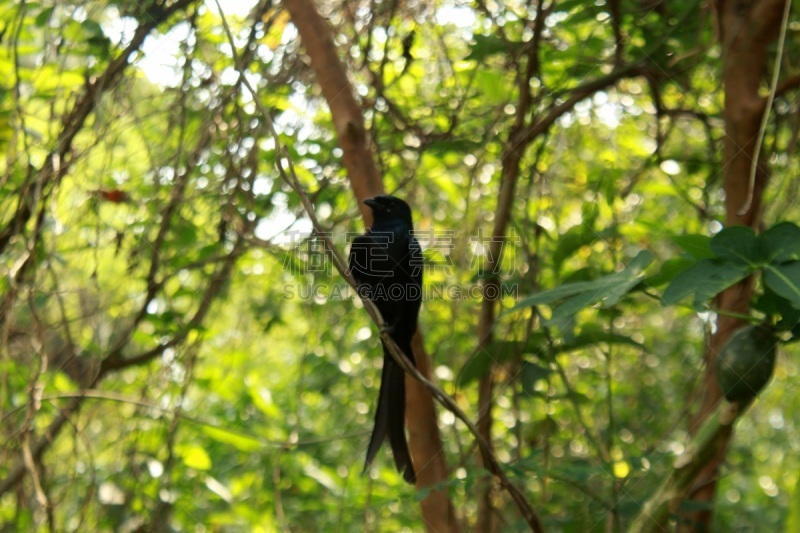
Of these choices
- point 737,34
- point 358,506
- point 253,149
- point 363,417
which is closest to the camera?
point 737,34

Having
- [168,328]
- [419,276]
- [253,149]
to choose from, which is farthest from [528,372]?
[168,328]

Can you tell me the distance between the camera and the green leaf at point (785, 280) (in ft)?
4.36

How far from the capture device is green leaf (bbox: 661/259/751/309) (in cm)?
141

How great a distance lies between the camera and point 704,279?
144 cm

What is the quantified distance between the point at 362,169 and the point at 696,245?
96cm

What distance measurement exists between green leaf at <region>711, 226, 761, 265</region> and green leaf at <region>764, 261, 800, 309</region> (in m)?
0.04

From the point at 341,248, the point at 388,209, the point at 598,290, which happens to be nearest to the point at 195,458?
the point at 341,248

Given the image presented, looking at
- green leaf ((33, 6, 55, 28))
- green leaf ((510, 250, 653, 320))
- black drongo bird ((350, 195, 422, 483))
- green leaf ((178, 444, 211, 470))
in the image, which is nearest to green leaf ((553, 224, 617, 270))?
black drongo bird ((350, 195, 422, 483))

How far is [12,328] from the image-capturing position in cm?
276

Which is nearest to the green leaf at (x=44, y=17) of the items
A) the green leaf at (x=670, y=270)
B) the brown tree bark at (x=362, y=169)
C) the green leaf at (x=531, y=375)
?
the brown tree bark at (x=362, y=169)

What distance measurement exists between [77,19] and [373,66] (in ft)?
3.61

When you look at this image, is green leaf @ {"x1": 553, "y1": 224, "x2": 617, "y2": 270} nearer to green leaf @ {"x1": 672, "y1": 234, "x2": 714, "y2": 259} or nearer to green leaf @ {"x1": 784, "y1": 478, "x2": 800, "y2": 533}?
green leaf @ {"x1": 672, "y1": 234, "x2": 714, "y2": 259}

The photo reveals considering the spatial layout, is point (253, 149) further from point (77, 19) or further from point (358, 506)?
point (358, 506)

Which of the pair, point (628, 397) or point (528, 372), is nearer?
point (528, 372)
